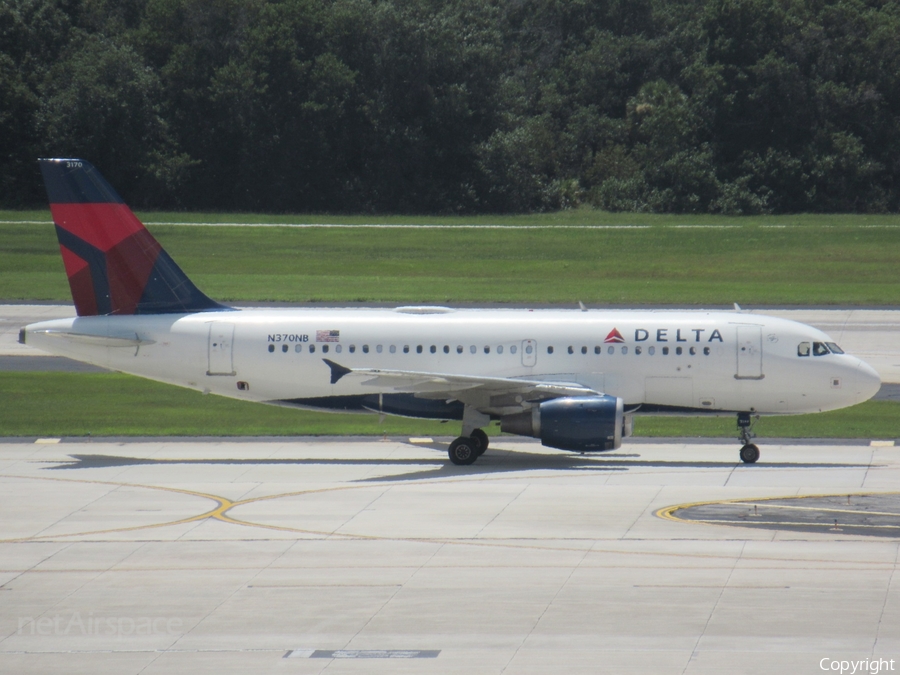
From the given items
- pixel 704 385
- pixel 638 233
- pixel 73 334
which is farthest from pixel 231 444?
pixel 638 233

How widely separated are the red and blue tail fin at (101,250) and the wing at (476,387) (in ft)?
19.0

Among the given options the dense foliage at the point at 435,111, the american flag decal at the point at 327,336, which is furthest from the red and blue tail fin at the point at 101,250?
the dense foliage at the point at 435,111

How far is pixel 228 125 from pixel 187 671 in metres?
95.8

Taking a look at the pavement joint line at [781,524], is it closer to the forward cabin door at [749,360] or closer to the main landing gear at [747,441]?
the main landing gear at [747,441]

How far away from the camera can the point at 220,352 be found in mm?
33844

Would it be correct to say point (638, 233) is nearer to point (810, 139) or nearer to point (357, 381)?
point (810, 139)

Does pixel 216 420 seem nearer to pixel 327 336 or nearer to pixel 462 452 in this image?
pixel 327 336

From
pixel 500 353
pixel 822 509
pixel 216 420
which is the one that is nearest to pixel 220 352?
pixel 216 420

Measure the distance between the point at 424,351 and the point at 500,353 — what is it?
2.08 meters

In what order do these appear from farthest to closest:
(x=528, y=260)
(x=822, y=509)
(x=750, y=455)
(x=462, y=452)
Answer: (x=528, y=260) → (x=462, y=452) → (x=750, y=455) → (x=822, y=509)

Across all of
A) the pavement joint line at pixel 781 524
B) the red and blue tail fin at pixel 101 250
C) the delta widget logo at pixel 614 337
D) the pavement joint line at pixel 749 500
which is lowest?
the pavement joint line at pixel 749 500

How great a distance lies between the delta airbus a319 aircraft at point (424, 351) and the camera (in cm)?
3281

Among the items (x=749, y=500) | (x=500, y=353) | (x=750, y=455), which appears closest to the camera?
(x=749, y=500)

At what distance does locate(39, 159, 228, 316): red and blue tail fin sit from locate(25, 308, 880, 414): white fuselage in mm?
566
